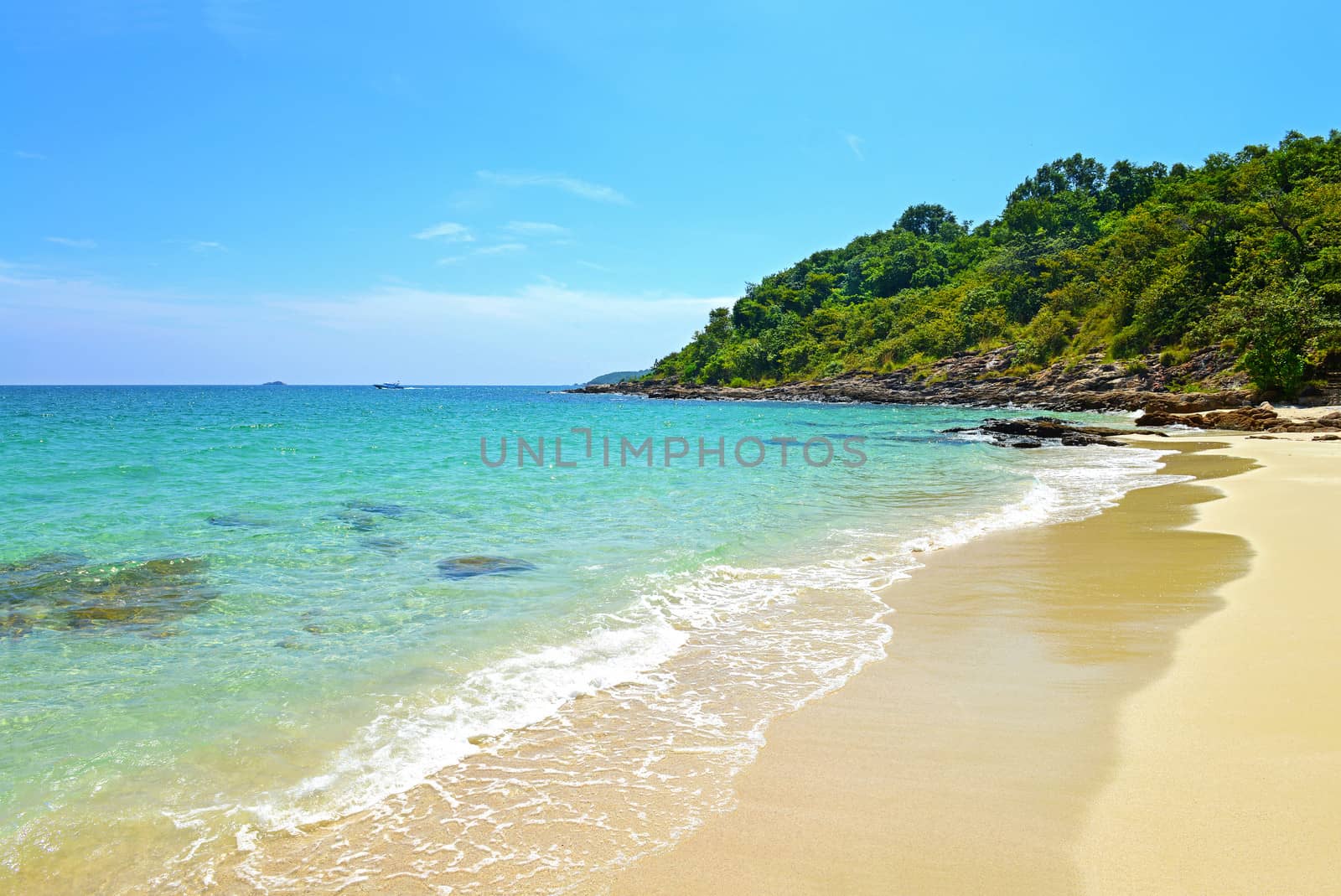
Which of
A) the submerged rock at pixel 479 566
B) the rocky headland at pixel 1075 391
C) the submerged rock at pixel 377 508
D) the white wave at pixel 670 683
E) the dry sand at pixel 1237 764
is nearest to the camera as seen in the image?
the dry sand at pixel 1237 764

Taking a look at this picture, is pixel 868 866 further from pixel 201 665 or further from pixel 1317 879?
pixel 201 665

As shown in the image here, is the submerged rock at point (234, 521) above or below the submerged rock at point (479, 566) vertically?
above

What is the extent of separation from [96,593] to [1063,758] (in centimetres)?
966

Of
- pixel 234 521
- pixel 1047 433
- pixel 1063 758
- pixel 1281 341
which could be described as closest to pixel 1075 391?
pixel 1281 341

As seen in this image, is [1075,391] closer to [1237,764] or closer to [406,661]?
[1237,764]

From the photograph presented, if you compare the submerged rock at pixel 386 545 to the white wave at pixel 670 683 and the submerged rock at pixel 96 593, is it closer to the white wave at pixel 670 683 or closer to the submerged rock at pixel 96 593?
the submerged rock at pixel 96 593

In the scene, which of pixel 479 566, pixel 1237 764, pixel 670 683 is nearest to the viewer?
pixel 1237 764

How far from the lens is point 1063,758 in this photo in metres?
4.12

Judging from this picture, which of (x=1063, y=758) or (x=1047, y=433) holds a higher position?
(x=1047, y=433)

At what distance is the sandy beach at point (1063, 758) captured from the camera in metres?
3.14

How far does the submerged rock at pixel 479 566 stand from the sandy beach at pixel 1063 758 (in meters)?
4.80

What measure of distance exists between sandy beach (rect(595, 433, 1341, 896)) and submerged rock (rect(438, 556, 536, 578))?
4796 mm

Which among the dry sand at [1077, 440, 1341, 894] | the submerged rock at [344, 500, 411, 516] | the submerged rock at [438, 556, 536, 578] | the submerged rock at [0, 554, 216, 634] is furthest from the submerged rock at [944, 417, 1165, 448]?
the submerged rock at [0, 554, 216, 634]

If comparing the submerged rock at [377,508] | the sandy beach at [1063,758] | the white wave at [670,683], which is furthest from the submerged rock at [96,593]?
the sandy beach at [1063,758]
